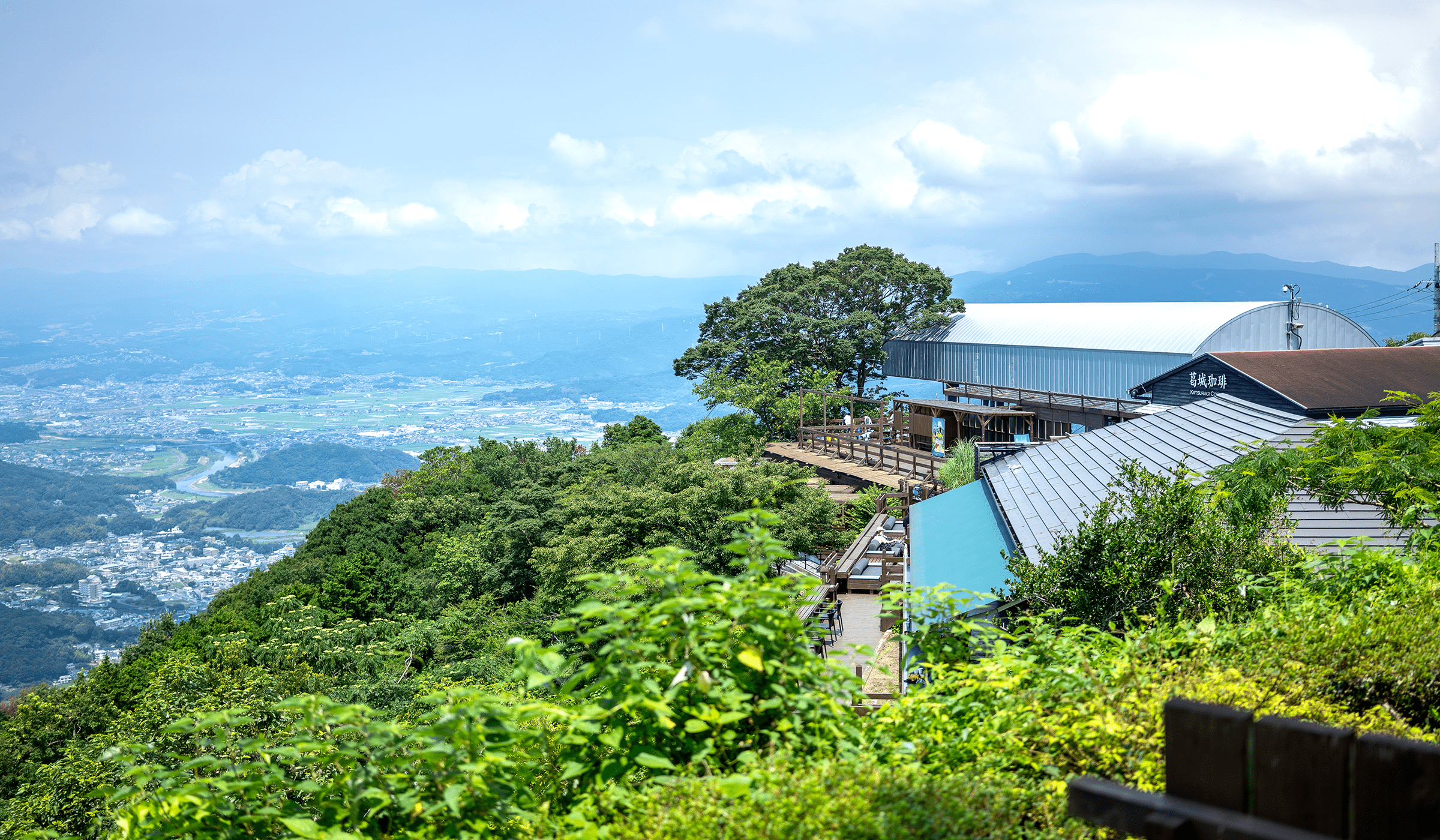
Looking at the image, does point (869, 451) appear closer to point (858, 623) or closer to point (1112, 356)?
point (1112, 356)

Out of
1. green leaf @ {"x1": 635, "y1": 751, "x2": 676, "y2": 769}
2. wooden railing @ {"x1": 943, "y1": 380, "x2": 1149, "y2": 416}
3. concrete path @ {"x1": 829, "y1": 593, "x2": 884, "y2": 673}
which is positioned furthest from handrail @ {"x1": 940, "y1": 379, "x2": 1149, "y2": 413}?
green leaf @ {"x1": 635, "y1": 751, "x2": 676, "y2": 769}

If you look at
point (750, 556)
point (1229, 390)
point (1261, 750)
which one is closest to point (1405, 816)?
point (1261, 750)

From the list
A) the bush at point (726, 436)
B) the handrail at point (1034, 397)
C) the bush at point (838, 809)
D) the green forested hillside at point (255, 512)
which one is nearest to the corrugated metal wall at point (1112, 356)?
the handrail at point (1034, 397)

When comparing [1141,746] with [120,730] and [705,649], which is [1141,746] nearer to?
[705,649]

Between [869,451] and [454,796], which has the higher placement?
[454,796]

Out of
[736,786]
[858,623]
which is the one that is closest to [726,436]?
[858,623]

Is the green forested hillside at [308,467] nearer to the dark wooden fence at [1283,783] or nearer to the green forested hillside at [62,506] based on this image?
the green forested hillside at [62,506]
